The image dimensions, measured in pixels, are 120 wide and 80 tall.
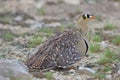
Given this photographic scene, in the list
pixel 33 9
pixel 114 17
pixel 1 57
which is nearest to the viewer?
pixel 1 57

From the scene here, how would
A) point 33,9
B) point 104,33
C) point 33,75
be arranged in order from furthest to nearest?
point 33,9, point 104,33, point 33,75

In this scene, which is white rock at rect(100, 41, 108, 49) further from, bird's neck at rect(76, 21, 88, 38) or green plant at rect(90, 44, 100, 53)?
bird's neck at rect(76, 21, 88, 38)

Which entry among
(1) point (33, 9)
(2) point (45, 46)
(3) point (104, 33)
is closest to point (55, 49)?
(2) point (45, 46)

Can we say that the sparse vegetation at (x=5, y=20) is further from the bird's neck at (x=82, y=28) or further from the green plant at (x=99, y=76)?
→ the green plant at (x=99, y=76)

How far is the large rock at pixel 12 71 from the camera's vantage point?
8.34 meters

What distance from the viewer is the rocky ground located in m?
8.81

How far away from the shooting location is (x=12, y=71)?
8352mm

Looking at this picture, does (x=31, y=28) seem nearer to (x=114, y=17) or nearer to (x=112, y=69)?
(x=114, y=17)

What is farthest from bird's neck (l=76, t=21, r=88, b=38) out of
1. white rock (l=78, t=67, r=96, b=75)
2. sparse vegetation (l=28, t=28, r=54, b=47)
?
sparse vegetation (l=28, t=28, r=54, b=47)

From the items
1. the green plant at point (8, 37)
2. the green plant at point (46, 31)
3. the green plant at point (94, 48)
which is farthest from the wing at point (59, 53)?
the green plant at point (46, 31)

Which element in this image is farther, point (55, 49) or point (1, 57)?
point (1, 57)

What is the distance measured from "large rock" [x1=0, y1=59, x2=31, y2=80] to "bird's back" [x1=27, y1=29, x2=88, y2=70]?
1.49 feet

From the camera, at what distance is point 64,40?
9.21 meters

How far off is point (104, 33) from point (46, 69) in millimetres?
3550
